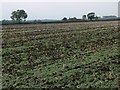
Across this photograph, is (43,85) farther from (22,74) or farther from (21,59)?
(21,59)

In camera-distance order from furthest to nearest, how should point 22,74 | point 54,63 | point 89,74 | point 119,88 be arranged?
point 54,63 < point 22,74 < point 89,74 < point 119,88

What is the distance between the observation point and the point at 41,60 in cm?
2066

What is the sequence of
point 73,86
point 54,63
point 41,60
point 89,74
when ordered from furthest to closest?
point 41,60, point 54,63, point 89,74, point 73,86

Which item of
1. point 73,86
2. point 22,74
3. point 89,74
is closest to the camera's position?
point 73,86

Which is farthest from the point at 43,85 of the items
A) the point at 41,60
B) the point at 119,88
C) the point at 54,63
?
the point at 41,60

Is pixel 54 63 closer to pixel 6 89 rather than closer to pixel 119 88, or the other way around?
pixel 6 89

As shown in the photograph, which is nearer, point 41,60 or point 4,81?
point 4,81

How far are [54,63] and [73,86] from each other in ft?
19.1

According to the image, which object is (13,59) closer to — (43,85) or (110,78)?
(43,85)

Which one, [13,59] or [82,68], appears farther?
[13,59]

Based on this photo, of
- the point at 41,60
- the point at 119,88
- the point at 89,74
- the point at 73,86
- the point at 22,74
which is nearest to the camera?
the point at 119,88

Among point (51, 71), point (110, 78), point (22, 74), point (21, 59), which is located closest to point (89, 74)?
point (110, 78)

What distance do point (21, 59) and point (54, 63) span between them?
3.45 meters

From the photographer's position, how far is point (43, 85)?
14.1 metres
